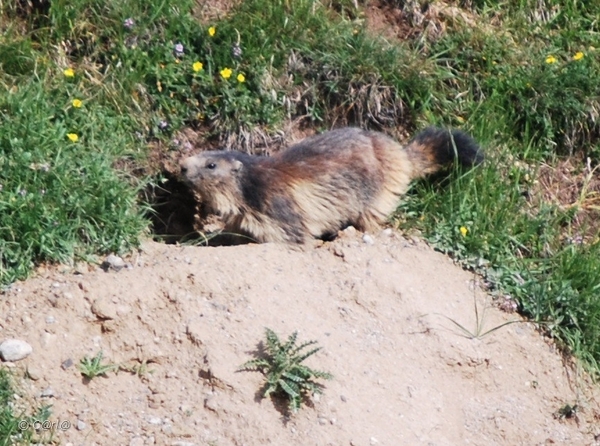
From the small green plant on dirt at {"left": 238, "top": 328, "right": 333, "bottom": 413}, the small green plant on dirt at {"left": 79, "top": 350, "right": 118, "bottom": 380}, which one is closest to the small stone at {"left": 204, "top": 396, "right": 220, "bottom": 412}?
the small green plant on dirt at {"left": 238, "top": 328, "right": 333, "bottom": 413}

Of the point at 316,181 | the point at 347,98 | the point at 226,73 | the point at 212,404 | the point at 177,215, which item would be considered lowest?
the point at 177,215

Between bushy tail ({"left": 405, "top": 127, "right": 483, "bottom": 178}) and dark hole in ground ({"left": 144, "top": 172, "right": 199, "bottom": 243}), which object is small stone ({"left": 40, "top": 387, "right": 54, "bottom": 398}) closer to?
dark hole in ground ({"left": 144, "top": 172, "right": 199, "bottom": 243})

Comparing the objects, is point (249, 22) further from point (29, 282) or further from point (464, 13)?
point (29, 282)

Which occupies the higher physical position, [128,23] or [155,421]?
[128,23]

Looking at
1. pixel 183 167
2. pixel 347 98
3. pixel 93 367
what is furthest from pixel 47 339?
pixel 347 98

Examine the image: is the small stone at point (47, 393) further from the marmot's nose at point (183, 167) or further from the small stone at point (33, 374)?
the marmot's nose at point (183, 167)

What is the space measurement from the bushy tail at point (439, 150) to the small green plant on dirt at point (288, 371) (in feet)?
7.21

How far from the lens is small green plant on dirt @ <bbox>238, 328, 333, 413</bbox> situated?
5.57 m

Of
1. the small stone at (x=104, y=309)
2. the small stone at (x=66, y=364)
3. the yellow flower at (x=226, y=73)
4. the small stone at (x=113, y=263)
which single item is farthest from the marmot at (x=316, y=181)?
the small stone at (x=66, y=364)

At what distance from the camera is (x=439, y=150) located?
7.43 m

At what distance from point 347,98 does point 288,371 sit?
9.47 feet

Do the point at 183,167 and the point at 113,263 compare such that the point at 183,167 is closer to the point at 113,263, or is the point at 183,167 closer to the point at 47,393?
the point at 113,263

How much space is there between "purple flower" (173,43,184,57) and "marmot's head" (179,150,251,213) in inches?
36.2

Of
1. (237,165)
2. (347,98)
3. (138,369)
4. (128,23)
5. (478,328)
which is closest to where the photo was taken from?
(138,369)
